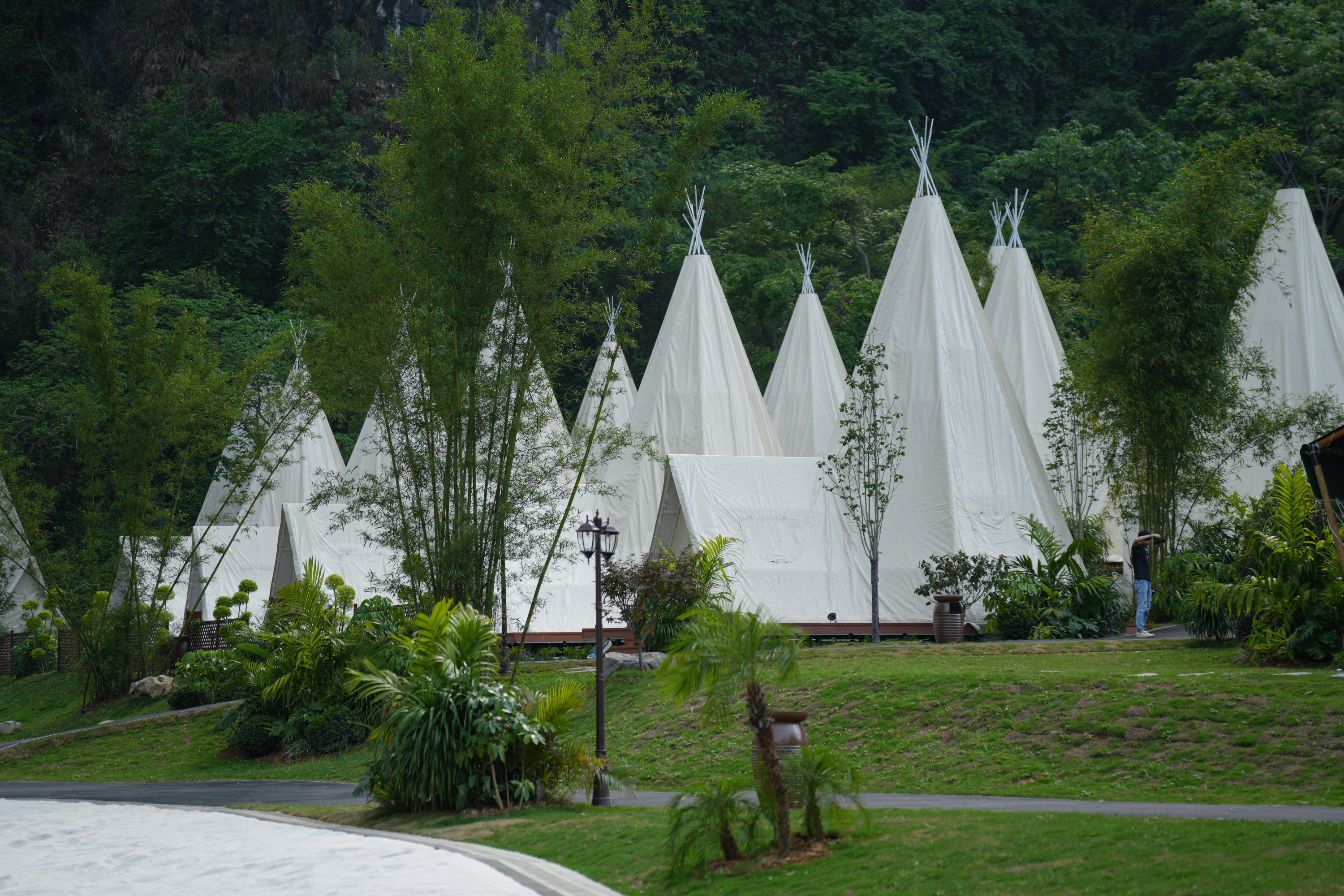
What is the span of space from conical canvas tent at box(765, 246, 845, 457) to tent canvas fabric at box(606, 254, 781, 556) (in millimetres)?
1837

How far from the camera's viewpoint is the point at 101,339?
55.5ft

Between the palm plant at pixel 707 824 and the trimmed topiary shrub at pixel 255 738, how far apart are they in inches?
325

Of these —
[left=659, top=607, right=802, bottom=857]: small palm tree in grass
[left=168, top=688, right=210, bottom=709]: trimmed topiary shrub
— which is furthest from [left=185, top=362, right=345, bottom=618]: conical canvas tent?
[left=659, top=607, right=802, bottom=857]: small palm tree in grass

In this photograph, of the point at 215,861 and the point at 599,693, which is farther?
the point at 599,693

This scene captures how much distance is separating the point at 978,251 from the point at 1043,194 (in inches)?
131

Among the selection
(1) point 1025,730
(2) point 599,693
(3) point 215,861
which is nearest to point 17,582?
(3) point 215,861

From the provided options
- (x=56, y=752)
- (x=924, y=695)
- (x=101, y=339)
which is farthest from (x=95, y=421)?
(x=924, y=695)

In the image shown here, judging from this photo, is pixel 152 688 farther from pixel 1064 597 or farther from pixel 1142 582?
pixel 1142 582

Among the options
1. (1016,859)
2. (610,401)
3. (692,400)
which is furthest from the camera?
(610,401)

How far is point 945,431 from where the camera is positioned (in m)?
17.9

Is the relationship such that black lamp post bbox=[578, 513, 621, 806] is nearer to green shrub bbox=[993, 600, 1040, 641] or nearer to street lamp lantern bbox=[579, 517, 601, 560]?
street lamp lantern bbox=[579, 517, 601, 560]

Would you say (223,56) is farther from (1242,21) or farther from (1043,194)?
(1242,21)

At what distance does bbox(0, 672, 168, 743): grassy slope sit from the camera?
17000mm

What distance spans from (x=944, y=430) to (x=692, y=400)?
5.88 m
